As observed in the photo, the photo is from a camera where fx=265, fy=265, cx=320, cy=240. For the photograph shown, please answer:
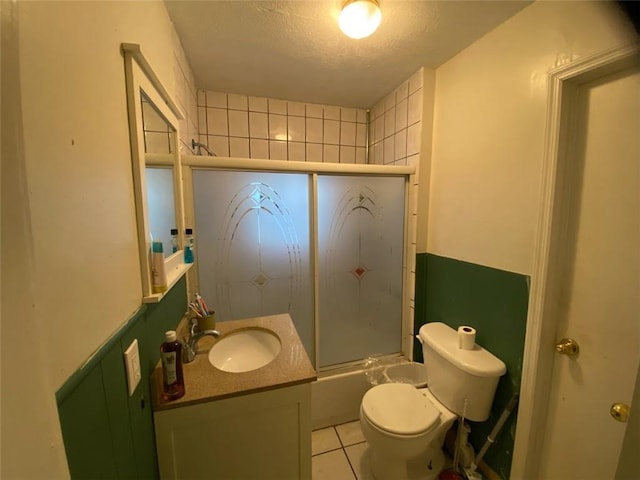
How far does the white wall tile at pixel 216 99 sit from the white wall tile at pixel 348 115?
0.98 meters

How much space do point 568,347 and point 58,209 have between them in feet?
5.65

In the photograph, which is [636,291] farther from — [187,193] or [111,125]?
[187,193]

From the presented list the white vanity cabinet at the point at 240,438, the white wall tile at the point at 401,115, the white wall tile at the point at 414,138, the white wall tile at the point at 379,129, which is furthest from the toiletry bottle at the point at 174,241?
the white wall tile at the point at 379,129

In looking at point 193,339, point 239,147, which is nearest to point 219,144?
point 239,147

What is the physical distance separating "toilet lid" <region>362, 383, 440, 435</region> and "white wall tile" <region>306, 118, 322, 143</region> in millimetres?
1940

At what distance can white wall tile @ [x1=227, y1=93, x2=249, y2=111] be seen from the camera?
6.81 ft

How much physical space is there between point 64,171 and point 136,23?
67 centimetres

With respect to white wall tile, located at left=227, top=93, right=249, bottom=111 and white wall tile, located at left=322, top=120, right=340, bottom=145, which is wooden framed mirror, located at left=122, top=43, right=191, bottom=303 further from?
white wall tile, located at left=322, top=120, right=340, bottom=145

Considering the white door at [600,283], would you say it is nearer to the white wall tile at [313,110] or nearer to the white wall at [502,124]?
the white wall at [502,124]

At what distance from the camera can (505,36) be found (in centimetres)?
128

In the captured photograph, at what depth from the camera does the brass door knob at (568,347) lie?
1.12m

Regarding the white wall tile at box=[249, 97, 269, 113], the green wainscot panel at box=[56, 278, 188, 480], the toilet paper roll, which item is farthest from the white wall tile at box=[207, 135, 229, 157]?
the toilet paper roll

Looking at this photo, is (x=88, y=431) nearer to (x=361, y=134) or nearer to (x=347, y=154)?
(x=347, y=154)

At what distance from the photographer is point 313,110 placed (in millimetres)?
2283
